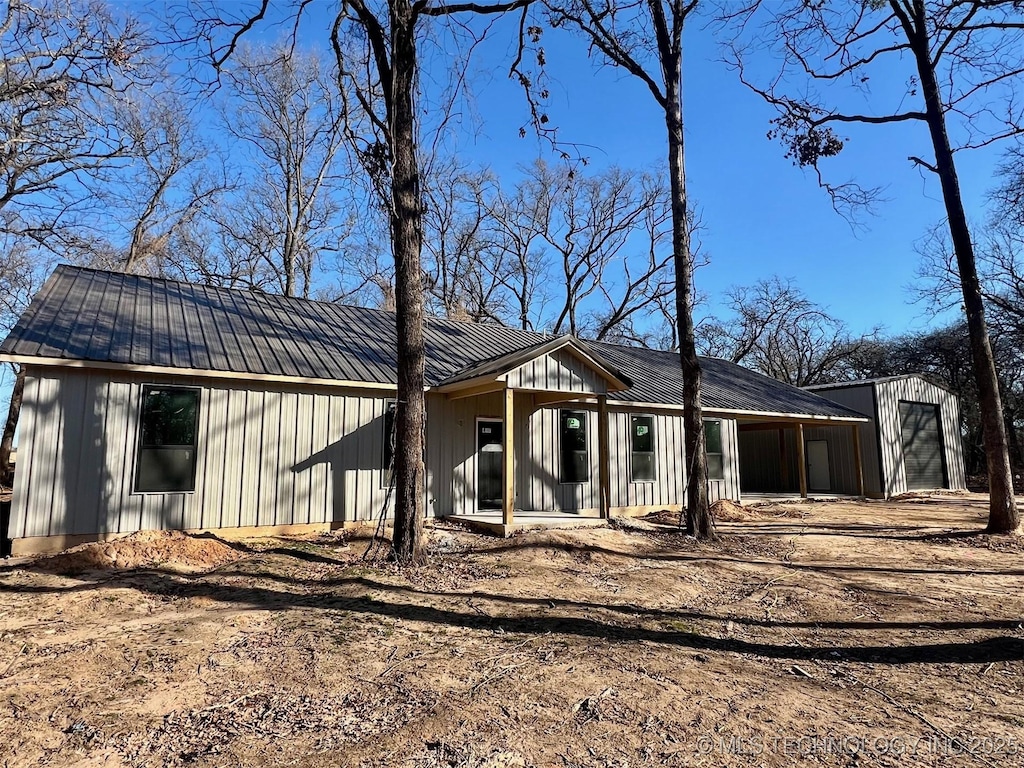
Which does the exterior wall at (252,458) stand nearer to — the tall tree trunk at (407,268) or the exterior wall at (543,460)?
the exterior wall at (543,460)

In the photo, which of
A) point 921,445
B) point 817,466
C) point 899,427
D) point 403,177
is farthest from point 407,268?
point 921,445

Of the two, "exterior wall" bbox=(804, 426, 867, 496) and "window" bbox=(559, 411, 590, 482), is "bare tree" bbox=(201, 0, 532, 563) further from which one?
"exterior wall" bbox=(804, 426, 867, 496)

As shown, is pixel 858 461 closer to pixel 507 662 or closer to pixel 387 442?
pixel 387 442

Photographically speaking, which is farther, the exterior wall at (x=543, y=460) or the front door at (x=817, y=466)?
the front door at (x=817, y=466)

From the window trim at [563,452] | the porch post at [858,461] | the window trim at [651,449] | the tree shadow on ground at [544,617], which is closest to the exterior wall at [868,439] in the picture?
the porch post at [858,461]

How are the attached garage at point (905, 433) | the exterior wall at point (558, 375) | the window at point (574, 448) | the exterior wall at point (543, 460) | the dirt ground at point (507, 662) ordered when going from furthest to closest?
the attached garage at point (905, 433)
the window at point (574, 448)
the exterior wall at point (543, 460)
the exterior wall at point (558, 375)
the dirt ground at point (507, 662)

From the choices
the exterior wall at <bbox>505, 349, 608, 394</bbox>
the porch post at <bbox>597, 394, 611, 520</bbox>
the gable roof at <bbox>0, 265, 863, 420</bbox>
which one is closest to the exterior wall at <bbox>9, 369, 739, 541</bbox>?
the gable roof at <bbox>0, 265, 863, 420</bbox>

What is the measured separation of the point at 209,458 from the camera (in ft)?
30.4

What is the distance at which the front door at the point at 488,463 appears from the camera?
1202 centimetres

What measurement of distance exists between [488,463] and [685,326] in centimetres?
469

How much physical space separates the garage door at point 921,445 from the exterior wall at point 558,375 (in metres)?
14.4

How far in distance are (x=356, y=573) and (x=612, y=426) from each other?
7.94 metres

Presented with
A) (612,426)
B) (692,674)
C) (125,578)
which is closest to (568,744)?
(692,674)

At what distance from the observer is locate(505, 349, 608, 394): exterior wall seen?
1034 centimetres
